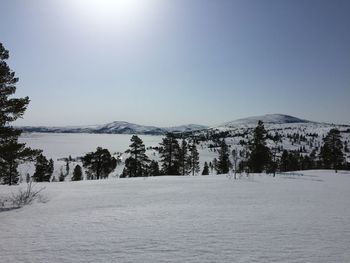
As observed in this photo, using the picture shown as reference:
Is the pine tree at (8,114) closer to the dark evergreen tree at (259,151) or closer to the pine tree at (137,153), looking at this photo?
the pine tree at (137,153)

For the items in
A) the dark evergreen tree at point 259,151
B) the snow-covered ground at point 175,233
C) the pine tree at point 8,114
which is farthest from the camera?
the dark evergreen tree at point 259,151

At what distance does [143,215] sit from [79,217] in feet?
7.42

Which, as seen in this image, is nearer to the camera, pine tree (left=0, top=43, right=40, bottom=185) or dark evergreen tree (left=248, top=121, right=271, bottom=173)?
pine tree (left=0, top=43, right=40, bottom=185)

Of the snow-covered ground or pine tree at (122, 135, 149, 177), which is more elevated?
pine tree at (122, 135, 149, 177)

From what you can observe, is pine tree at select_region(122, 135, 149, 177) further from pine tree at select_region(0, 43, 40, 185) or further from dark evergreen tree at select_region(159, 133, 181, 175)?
pine tree at select_region(0, 43, 40, 185)

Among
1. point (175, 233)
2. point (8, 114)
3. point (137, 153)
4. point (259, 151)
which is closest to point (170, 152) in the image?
point (137, 153)

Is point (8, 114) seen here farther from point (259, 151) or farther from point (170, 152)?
point (259, 151)

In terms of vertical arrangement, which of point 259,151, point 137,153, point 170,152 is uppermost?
point 259,151

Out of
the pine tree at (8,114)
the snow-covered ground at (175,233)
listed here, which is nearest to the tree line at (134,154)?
the pine tree at (8,114)

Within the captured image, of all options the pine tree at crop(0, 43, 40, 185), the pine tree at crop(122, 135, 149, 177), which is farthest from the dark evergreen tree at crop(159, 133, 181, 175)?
the pine tree at crop(0, 43, 40, 185)

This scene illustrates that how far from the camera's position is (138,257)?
20.5ft

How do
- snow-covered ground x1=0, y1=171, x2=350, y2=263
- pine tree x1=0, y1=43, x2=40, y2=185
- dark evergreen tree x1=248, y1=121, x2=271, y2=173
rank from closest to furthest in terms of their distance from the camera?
snow-covered ground x1=0, y1=171, x2=350, y2=263
pine tree x1=0, y1=43, x2=40, y2=185
dark evergreen tree x1=248, y1=121, x2=271, y2=173

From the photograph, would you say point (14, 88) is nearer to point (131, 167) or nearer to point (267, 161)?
point (131, 167)

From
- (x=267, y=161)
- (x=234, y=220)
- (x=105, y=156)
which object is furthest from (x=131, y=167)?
(x=234, y=220)
